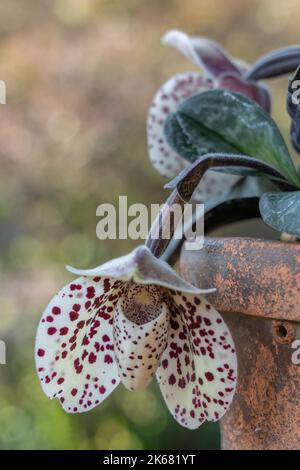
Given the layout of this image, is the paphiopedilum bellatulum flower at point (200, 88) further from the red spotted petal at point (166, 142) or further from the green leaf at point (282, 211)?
the green leaf at point (282, 211)

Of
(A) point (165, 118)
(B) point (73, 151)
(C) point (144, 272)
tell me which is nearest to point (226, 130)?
(A) point (165, 118)

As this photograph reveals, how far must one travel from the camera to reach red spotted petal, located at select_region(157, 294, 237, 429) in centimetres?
48

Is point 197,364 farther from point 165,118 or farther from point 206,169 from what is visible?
point 165,118

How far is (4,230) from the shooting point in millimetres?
1937

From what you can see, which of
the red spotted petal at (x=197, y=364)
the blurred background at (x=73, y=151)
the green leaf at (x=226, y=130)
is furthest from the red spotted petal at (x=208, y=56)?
the blurred background at (x=73, y=151)

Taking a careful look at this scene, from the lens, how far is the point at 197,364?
0.49m

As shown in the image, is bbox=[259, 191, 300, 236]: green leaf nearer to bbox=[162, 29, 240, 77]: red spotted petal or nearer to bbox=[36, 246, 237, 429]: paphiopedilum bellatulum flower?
bbox=[36, 246, 237, 429]: paphiopedilum bellatulum flower

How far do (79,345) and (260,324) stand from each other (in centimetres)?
15

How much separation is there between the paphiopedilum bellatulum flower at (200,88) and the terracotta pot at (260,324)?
Answer: 20 centimetres

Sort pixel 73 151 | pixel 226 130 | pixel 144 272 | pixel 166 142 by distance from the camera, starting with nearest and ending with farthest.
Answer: pixel 144 272, pixel 226 130, pixel 166 142, pixel 73 151

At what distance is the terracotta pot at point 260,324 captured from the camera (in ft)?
1.66

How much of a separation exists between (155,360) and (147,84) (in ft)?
5.14

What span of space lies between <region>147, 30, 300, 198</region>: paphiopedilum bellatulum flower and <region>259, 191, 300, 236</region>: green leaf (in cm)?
19

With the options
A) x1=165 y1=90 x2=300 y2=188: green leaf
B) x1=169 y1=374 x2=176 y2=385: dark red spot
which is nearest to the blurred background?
x1=165 y1=90 x2=300 y2=188: green leaf
